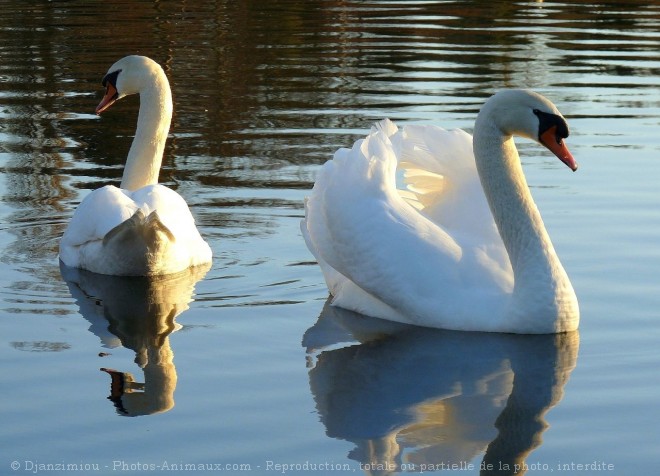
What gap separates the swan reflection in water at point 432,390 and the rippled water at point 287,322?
1 centimetres

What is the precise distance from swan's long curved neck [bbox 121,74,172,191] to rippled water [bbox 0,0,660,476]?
57 centimetres

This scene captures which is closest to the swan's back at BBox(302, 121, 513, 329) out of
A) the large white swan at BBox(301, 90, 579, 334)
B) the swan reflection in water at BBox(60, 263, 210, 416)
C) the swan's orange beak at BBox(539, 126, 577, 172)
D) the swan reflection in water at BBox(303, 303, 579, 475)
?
the large white swan at BBox(301, 90, 579, 334)

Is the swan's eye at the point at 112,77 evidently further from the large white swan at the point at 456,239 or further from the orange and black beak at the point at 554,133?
the orange and black beak at the point at 554,133

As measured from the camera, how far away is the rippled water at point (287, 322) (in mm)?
5234

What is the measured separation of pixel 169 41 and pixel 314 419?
14.5 metres

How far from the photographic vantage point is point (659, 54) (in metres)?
18.9

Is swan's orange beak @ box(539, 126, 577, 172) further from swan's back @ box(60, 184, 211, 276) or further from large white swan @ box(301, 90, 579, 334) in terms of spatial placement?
swan's back @ box(60, 184, 211, 276)

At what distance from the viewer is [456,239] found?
703 cm

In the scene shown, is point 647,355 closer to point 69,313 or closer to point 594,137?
point 69,313

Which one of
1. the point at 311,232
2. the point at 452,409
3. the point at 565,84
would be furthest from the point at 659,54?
the point at 452,409

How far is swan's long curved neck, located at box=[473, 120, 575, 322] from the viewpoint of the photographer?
6637mm

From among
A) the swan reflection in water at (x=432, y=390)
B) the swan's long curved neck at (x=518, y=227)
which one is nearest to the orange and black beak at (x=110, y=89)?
the swan reflection in water at (x=432, y=390)

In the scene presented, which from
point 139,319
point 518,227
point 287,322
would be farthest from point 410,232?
point 139,319

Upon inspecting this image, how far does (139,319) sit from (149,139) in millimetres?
2053
